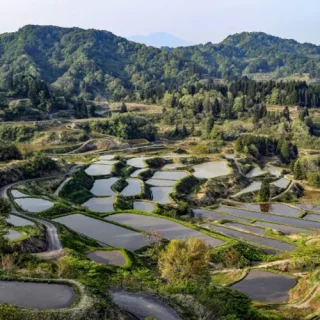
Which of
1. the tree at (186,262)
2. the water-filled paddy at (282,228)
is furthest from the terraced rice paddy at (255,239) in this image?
the tree at (186,262)

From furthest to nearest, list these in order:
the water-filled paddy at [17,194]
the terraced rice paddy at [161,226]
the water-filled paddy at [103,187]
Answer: the water-filled paddy at [103,187]
the water-filled paddy at [17,194]
the terraced rice paddy at [161,226]

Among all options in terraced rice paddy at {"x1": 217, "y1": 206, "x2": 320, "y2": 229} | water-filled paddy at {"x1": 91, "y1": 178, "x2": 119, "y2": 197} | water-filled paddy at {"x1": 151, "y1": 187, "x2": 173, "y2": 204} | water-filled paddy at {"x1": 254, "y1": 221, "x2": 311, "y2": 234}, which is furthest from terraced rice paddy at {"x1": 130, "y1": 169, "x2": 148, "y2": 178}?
water-filled paddy at {"x1": 254, "y1": 221, "x2": 311, "y2": 234}

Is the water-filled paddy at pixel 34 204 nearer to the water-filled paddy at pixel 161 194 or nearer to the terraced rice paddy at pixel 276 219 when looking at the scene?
the water-filled paddy at pixel 161 194


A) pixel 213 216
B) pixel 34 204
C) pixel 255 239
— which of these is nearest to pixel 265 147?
pixel 213 216

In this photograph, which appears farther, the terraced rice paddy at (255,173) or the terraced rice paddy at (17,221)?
the terraced rice paddy at (255,173)

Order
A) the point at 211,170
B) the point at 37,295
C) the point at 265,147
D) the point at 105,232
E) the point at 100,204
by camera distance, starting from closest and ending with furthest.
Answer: the point at 37,295 < the point at 105,232 < the point at 100,204 < the point at 211,170 < the point at 265,147

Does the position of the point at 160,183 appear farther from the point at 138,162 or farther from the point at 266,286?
the point at 266,286

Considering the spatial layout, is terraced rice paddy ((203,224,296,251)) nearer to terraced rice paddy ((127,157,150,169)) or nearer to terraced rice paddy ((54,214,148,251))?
terraced rice paddy ((54,214,148,251))
